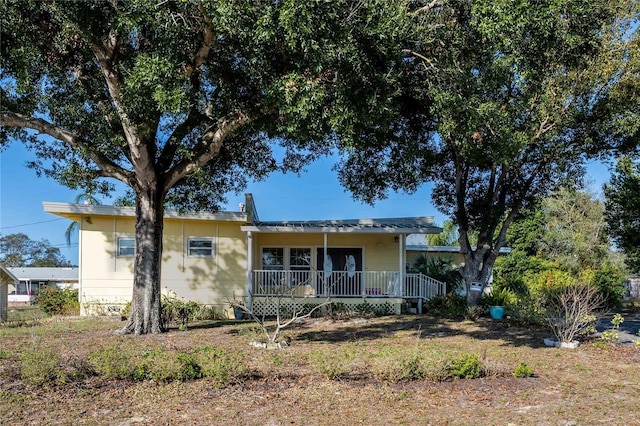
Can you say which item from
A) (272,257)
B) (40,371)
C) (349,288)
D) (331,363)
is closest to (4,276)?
(272,257)

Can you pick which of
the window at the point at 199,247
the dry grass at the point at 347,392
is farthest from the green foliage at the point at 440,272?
the dry grass at the point at 347,392

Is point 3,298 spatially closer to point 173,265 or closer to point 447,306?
point 173,265

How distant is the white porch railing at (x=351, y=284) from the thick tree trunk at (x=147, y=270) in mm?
5488

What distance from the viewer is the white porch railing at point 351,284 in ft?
55.4

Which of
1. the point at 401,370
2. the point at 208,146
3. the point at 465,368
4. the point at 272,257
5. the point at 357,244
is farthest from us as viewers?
the point at 272,257

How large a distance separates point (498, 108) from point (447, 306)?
8.65m

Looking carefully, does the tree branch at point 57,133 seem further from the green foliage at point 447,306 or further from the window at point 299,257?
the green foliage at point 447,306

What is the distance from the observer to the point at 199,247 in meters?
16.5

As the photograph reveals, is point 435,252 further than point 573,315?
Yes

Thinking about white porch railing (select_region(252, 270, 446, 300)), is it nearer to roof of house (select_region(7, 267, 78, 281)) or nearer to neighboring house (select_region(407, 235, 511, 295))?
neighboring house (select_region(407, 235, 511, 295))

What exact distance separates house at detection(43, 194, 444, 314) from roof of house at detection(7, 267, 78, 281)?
36924 millimetres

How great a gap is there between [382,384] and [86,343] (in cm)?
639

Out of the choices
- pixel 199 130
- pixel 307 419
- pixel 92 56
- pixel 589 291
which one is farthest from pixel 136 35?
pixel 589 291

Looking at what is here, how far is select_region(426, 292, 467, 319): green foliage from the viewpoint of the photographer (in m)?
15.6
